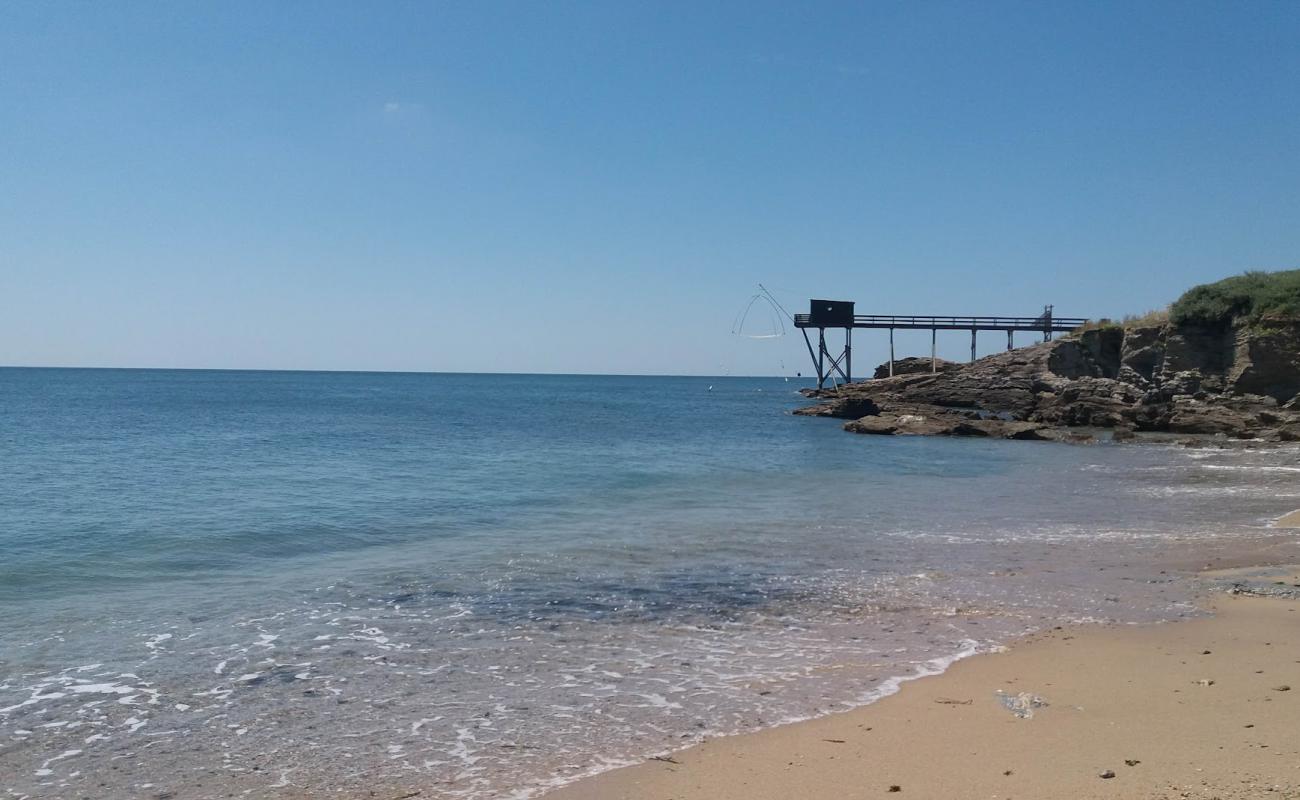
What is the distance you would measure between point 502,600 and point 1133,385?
4587cm

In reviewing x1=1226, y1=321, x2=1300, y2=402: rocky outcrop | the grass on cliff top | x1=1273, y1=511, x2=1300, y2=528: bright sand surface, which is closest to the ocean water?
x1=1273, y1=511, x2=1300, y2=528: bright sand surface

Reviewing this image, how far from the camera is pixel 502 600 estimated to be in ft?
35.4

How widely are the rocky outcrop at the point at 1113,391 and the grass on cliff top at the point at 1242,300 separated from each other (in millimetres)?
652

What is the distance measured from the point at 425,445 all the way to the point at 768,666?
3068cm

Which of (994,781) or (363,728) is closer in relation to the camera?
(994,781)

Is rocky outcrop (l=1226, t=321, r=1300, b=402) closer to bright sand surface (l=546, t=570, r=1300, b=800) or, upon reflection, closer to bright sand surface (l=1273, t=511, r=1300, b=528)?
bright sand surface (l=1273, t=511, r=1300, b=528)

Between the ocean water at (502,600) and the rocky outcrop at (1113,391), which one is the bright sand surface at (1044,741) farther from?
the rocky outcrop at (1113,391)

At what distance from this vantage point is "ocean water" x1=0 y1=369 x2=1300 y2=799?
638 cm

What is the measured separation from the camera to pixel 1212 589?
1070cm

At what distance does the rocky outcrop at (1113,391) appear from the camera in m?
39.1

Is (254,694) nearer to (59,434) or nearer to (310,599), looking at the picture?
(310,599)

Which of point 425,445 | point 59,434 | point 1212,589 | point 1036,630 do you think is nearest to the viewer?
point 1036,630

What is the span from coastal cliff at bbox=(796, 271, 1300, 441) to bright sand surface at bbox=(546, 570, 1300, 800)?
1265 inches

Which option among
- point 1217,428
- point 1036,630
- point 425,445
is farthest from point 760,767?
point 1217,428
